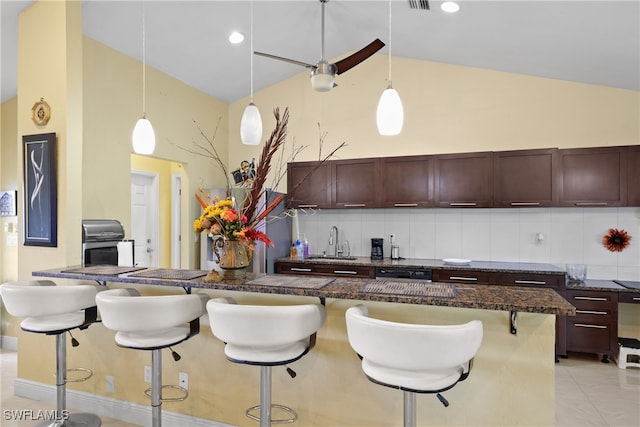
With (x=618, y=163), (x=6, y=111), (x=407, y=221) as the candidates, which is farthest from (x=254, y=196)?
(x=6, y=111)

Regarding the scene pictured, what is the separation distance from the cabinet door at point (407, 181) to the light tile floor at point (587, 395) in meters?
2.09

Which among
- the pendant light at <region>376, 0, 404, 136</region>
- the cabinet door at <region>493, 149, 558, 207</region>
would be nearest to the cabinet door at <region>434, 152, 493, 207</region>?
the cabinet door at <region>493, 149, 558, 207</region>

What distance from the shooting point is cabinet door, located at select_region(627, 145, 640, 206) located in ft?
12.1

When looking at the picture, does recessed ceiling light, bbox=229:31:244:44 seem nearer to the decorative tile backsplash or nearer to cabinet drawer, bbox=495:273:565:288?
the decorative tile backsplash

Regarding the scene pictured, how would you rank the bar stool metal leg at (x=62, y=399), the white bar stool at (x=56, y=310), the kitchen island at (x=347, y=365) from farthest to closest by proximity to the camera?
the bar stool metal leg at (x=62, y=399) → the white bar stool at (x=56, y=310) → the kitchen island at (x=347, y=365)

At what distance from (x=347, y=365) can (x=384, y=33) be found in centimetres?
342

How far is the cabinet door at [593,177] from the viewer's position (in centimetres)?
374

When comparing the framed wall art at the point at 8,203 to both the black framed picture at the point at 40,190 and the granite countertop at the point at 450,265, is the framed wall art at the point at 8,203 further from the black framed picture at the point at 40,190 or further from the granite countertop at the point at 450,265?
the granite countertop at the point at 450,265

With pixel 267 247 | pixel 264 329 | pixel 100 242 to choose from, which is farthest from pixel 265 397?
pixel 267 247

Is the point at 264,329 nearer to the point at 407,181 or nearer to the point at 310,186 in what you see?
the point at 407,181

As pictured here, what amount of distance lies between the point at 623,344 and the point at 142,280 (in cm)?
426

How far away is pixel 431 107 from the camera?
4.63m

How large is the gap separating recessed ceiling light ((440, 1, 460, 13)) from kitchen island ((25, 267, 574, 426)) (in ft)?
7.61

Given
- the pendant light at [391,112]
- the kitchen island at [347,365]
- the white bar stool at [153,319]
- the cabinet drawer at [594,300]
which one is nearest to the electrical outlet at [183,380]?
the kitchen island at [347,365]
